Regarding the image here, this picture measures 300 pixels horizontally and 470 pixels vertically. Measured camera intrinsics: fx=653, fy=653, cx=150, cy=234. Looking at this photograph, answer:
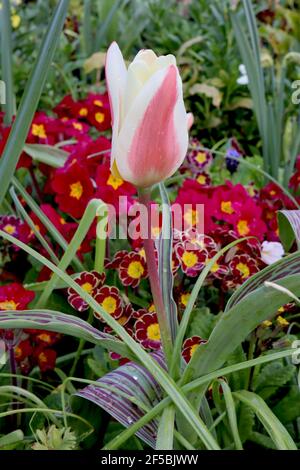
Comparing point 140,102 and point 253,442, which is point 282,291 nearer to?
point 140,102

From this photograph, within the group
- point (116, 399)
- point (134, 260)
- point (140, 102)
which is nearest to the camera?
point (140, 102)

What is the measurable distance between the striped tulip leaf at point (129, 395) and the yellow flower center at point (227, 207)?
41 centimetres

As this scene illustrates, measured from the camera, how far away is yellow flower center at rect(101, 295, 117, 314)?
3.20 ft

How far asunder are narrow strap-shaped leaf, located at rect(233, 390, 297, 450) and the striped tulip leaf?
10cm

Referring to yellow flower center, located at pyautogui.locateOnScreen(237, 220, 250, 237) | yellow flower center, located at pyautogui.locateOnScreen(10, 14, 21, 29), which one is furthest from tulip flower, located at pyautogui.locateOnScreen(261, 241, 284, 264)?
yellow flower center, located at pyautogui.locateOnScreen(10, 14, 21, 29)

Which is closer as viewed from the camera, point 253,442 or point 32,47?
point 253,442

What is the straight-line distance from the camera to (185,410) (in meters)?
0.66

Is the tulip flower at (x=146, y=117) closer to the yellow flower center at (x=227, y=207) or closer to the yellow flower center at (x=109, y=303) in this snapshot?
the yellow flower center at (x=109, y=303)

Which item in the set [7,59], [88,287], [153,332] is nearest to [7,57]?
[7,59]

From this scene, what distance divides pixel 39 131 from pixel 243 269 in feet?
2.08

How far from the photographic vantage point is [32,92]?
2.81 ft

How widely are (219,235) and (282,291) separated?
455 mm

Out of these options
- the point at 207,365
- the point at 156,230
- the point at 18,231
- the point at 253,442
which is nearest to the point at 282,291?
the point at 207,365

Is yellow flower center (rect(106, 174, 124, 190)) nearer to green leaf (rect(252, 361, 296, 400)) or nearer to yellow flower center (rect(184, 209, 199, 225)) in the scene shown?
yellow flower center (rect(184, 209, 199, 225))
